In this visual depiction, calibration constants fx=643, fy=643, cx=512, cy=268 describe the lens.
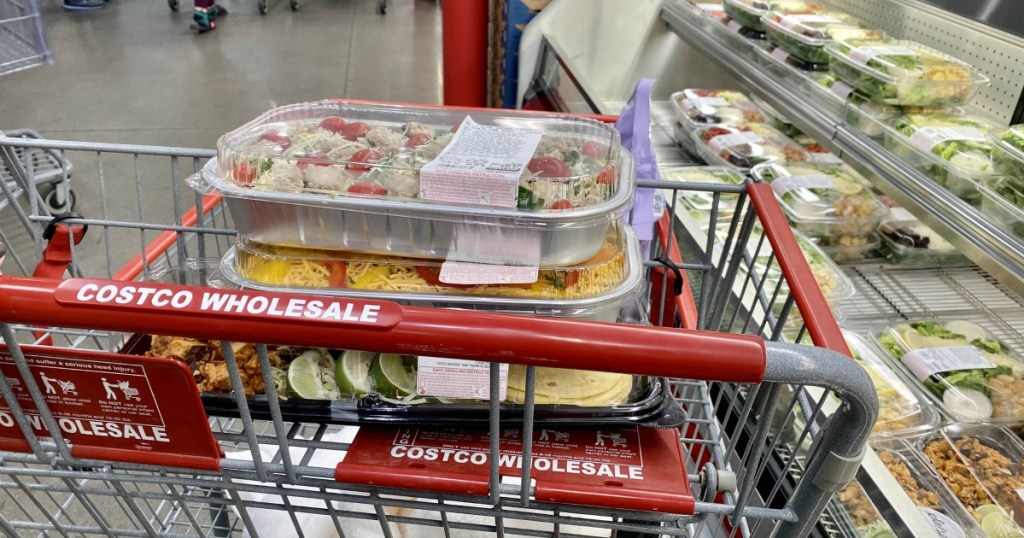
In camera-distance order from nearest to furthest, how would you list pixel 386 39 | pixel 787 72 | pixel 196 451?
pixel 196 451 < pixel 787 72 < pixel 386 39

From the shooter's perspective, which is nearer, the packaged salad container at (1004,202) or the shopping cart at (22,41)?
the packaged salad container at (1004,202)

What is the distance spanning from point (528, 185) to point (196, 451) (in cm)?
53

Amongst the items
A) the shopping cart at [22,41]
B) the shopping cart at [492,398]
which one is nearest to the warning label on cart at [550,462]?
the shopping cart at [492,398]

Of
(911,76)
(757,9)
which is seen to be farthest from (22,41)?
(911,76)

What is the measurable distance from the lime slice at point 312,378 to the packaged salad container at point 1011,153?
159 centimetres

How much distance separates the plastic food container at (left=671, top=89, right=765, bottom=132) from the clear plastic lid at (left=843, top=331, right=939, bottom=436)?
4.64 feet

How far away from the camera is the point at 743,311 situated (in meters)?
1.66

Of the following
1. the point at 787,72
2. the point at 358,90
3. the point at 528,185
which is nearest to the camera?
the point at 528,185

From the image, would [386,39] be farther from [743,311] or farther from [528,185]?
[528,185]

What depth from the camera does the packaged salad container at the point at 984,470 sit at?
130 centimetres

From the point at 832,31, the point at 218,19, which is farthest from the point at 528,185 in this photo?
the point at 218,19

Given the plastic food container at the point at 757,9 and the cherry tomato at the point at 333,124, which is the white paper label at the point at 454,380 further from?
the plastic food container at the point at 757,9

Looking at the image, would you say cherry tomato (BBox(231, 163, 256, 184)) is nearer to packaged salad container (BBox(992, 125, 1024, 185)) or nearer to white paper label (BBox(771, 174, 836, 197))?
packaged salad container (BBox(992, 125, 1024, 185))

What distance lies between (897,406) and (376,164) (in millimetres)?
1317
